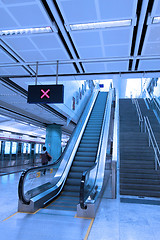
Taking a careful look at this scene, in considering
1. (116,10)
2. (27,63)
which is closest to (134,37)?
(116,10)

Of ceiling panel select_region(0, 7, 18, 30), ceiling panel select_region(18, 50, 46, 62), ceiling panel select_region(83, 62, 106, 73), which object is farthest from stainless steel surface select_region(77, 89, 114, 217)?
ceiling panel select_region(0, 7, 18, 30)

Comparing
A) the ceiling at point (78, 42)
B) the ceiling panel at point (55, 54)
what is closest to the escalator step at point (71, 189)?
the ceiling at point (78, 42)

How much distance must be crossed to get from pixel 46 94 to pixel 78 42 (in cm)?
180

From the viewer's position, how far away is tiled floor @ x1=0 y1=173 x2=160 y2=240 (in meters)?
3.75

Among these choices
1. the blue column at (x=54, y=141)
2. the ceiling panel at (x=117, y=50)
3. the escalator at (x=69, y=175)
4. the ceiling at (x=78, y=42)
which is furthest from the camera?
the blue column at (x=54, y=141)

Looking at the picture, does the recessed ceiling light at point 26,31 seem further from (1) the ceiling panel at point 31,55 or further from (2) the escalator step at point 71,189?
(2) the escalator step at point 71,189

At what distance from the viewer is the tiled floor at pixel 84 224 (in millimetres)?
3746

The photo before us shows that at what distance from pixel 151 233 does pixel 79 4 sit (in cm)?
409

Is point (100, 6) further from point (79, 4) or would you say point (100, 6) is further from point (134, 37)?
point (134, 37)

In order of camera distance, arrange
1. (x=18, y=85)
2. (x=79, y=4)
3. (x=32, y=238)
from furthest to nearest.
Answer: (x=18, y=85) → (x=32, y=238) → (x=79, y=4)

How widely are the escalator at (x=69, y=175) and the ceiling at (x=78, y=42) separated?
2733 millimetres

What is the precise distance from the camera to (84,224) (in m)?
4.32

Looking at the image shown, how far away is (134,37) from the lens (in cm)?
415

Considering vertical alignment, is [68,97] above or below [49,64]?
above
